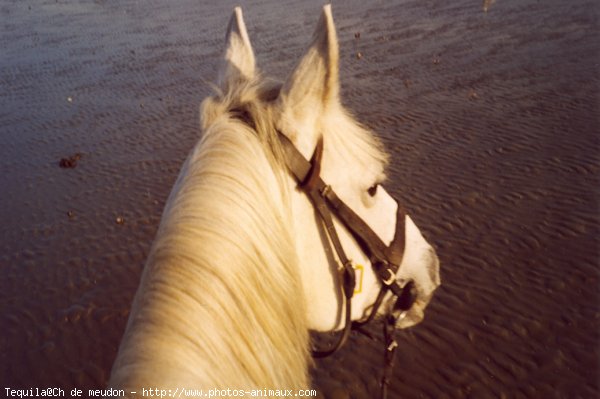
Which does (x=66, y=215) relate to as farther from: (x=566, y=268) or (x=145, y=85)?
(x=566, y=268)

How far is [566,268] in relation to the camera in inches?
214

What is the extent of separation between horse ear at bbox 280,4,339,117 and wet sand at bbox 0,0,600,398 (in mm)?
3625

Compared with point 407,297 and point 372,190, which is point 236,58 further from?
point 407,297

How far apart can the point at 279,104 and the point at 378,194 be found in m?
0.58

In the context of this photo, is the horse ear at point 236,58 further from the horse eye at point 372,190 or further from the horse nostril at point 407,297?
the horse nostril at point 407,297

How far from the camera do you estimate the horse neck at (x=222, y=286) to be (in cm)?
119

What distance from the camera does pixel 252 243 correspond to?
53.4 inches

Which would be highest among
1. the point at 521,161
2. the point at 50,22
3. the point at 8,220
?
the point at 50,22

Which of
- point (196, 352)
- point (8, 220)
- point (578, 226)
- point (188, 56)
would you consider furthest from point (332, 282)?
point (188, 56)

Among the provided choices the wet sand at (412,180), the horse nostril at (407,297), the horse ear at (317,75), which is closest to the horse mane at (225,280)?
the horse ear at (317,75)

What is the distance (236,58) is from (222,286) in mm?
1043

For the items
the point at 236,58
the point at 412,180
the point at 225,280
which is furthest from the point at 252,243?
the point at 412,180

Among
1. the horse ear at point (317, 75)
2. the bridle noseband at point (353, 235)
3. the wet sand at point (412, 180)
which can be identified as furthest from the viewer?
the wet sand at point (412, 180)

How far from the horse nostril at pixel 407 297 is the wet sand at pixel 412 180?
103 inches
